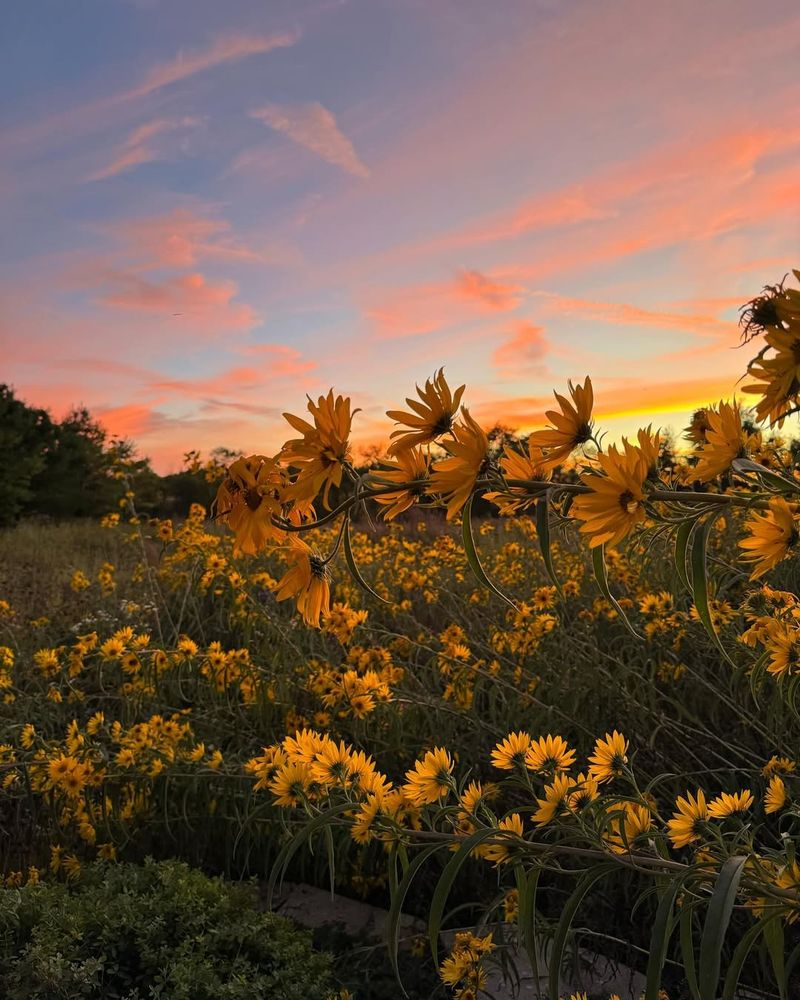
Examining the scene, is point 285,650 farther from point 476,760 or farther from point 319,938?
point 319,938

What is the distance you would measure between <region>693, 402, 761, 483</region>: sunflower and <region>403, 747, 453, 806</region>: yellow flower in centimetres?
76

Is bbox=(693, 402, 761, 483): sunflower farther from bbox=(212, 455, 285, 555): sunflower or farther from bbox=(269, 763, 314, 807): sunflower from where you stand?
bbox=(269, 763, 314, 807): sunflower

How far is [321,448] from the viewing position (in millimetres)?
872

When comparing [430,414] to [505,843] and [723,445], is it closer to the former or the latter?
[723,445]

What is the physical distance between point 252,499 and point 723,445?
1.63ft

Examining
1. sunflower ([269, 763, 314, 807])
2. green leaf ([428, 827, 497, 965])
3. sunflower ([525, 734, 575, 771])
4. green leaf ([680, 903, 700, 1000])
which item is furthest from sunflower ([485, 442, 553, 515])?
sunflower ([269, 763, 314, 807])

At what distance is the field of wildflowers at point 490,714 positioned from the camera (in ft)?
2.79

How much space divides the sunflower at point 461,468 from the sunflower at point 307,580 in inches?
9.4

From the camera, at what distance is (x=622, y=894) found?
8.32 feet

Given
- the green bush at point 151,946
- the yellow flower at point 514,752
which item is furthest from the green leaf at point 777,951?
the green bush at point 151,946

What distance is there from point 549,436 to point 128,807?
8.19 feet

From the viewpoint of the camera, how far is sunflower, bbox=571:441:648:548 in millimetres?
768

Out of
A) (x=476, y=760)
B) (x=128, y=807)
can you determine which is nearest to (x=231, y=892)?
(x=128, y=807)

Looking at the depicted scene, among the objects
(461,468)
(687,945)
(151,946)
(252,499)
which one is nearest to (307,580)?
(252,499)
